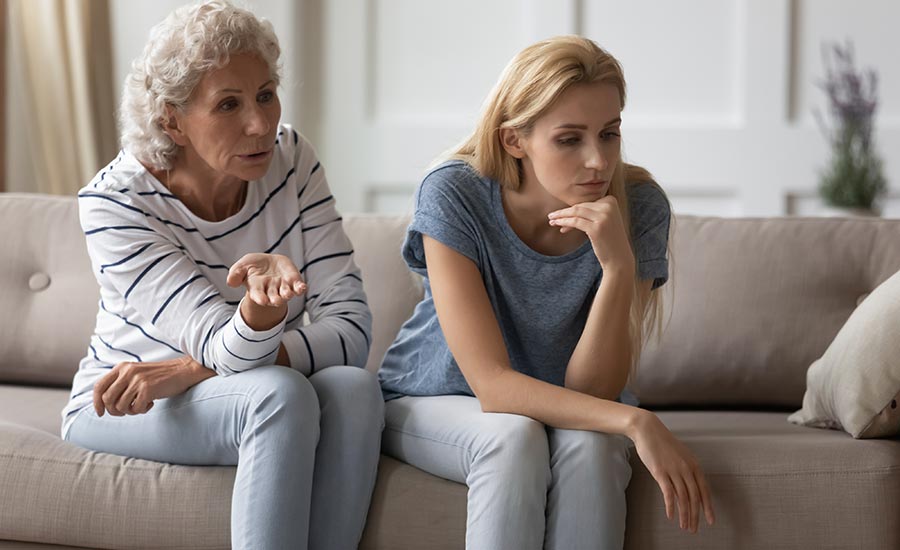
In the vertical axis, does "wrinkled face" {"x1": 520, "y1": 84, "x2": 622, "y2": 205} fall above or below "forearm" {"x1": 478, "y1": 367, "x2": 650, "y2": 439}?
above

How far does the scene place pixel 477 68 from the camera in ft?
11.4

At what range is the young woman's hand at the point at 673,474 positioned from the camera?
1.46m

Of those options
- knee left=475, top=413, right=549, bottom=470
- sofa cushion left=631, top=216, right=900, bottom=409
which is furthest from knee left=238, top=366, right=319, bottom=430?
sofa cushion left=631, top=216, right=900, bottom=409

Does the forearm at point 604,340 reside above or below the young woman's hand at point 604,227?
below

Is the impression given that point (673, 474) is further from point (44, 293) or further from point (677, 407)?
point (44, 293)

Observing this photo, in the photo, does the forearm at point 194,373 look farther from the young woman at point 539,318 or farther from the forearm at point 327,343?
the young woman at point 539,318

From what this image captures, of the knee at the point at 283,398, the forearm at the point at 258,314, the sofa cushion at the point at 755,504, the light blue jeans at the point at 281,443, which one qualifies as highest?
the forearm at the point at 258,314

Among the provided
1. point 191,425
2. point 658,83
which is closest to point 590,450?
point 191,425

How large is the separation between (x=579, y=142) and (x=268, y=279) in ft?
1.60

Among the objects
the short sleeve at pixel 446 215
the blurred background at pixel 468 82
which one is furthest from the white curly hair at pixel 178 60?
the blurred background at pixel 468 82

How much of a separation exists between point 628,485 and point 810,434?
376 millimetres

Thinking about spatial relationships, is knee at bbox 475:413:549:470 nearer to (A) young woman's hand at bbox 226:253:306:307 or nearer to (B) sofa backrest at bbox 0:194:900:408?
(A) young woman's hand at bbox 226:253:306:307

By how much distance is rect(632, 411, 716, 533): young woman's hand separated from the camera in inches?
57.5

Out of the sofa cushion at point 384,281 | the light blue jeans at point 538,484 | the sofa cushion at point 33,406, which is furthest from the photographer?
the sofa cushion at point 384,281
